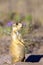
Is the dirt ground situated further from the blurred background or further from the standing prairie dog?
the standing prairie dog

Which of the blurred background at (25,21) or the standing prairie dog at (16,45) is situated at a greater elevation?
the standing prairie dog at (16,45)

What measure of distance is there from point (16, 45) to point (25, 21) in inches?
272

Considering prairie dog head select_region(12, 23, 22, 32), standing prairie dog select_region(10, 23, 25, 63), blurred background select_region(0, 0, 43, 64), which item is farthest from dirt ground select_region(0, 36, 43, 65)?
prairie dog head select_region(12, 23, 22, 32)

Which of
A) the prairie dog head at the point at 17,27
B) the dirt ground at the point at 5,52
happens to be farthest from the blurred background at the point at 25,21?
the prairie dog head at the point at 17,27

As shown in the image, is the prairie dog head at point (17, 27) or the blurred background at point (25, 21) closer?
the prairie dog head at point (17, 27)

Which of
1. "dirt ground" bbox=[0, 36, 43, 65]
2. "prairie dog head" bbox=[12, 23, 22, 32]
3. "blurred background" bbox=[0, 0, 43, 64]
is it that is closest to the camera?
"prairie dog head" bbox=[12, 23, 22, 32]

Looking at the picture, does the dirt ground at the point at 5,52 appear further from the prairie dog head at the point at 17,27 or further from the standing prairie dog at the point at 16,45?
the prairie dog head at the point at 17,27

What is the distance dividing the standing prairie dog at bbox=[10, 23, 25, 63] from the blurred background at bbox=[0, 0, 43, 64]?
5.80 ft

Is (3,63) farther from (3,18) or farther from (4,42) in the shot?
(3,18)

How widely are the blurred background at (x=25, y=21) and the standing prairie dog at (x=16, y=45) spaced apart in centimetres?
177

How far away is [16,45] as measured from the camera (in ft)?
18.3

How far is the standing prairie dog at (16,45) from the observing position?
18.0 ft

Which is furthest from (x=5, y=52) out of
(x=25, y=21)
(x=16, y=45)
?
(x=25, y=21)

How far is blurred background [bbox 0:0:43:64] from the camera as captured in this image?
8234 millimetres
